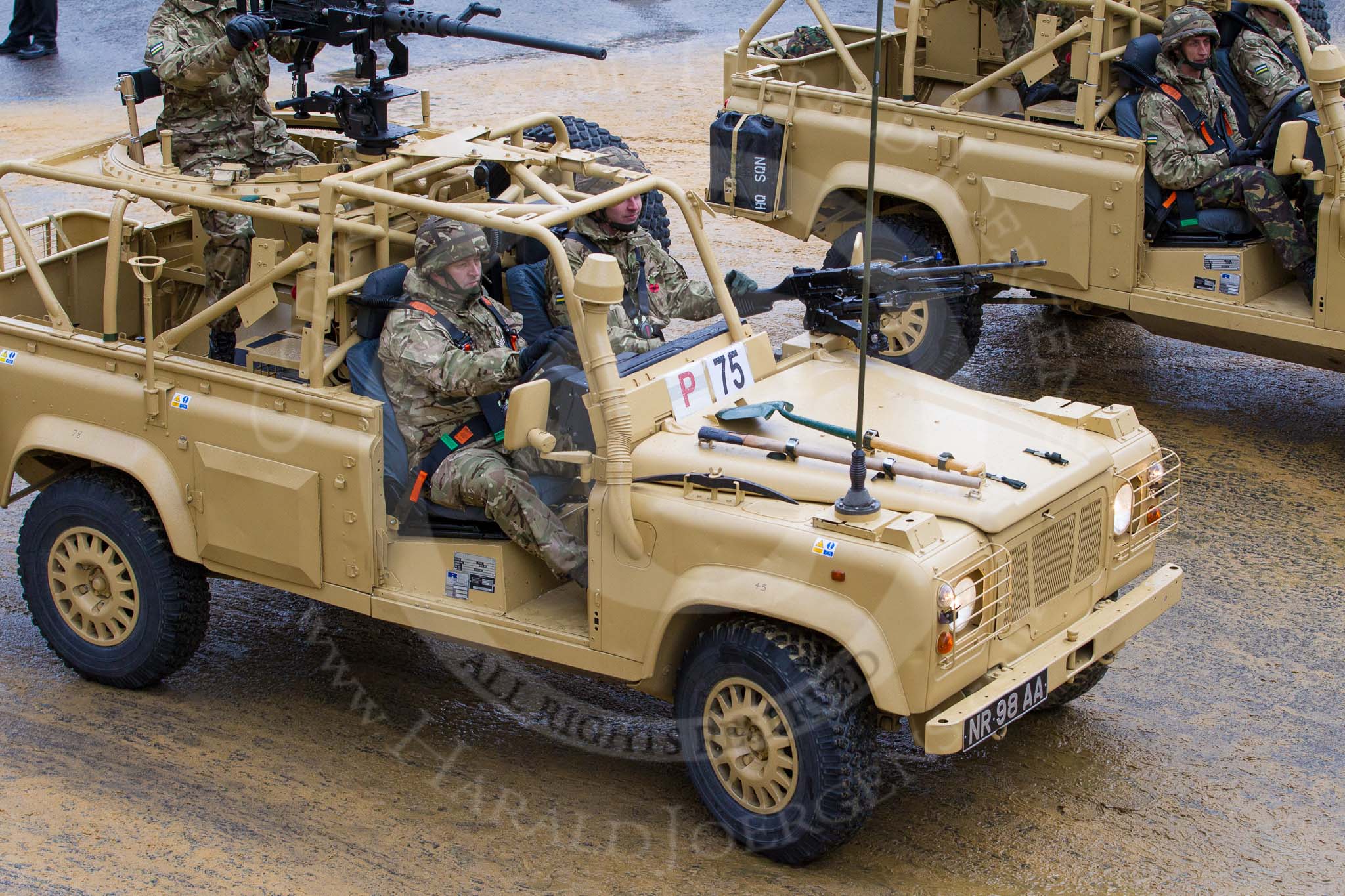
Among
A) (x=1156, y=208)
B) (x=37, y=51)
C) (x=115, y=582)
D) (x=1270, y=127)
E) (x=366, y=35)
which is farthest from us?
(x=37, y=51)

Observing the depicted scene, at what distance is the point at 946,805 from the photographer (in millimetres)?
5379

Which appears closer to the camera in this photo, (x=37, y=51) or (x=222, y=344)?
(x=222, y=344)

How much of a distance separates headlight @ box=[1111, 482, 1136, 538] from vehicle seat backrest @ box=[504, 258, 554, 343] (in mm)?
2075

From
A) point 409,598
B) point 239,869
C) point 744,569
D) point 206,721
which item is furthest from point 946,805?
point 206,721

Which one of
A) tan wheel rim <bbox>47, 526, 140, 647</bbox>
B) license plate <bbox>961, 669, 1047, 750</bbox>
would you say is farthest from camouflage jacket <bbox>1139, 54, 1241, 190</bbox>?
tan wheel rim <bbox>47, 526, 140, 647</bbox>

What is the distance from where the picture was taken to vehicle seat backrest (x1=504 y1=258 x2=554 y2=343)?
5992 millimetres

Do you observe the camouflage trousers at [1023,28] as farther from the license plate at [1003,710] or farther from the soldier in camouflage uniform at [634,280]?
the license plate at [1003,710]

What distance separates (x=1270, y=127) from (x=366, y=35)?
4.27m

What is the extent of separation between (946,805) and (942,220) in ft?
13.3

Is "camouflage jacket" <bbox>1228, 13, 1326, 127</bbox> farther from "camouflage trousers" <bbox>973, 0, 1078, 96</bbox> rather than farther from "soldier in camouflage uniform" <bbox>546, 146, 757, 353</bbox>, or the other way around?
"soldier in camouflage uniform" <bbox>546, 146, 757, 353</bbox>

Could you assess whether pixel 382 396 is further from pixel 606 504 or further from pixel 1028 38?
pixel 1028 38

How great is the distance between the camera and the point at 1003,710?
15.4 ft

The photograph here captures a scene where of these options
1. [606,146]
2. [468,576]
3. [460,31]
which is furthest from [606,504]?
[606,146]

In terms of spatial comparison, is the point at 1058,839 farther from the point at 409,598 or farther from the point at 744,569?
Result: the point at 409,598
